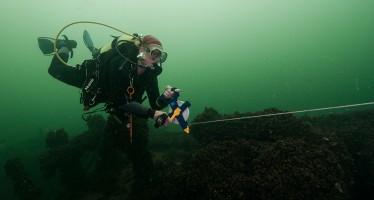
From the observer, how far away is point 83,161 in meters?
11.0

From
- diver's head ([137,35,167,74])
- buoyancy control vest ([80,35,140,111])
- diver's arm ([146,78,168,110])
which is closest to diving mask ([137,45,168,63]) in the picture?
diver's head ([137,35,167,74])

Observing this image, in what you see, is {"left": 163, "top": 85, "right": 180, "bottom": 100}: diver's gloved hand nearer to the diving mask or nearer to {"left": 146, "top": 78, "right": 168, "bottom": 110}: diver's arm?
the diving mask

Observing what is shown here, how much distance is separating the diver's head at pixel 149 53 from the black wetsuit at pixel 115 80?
0.13 meters

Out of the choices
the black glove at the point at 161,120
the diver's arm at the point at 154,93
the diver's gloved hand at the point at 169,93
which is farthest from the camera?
the diver's arm at the point at 154,93

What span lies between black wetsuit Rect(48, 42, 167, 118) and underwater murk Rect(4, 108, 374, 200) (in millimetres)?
1659

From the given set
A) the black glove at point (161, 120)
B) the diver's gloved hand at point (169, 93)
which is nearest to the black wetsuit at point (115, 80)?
the black glove at point (161, 120)

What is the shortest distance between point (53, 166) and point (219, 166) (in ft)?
22.9

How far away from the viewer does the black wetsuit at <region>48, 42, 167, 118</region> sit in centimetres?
390

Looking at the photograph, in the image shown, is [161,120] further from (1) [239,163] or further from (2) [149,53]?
(1) [239,163]

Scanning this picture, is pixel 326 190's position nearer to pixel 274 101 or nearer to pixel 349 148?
pixel 349 148

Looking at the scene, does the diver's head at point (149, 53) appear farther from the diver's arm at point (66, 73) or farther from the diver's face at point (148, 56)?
the diver's arm at point (66, 73)

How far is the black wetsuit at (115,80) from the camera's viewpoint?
3898 millimetres

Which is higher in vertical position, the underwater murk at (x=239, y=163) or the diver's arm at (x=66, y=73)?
the diver's arm at (x=66, y=73)

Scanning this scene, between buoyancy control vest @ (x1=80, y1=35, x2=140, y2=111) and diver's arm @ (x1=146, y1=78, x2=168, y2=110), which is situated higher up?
buoyancy control vest @ (x1=80, y1=35, x2=140, y2=111)
